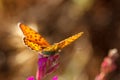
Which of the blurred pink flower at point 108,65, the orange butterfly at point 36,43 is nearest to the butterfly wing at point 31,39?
the orange butterfly at point 36,43

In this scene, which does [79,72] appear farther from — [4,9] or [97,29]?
[4,9]

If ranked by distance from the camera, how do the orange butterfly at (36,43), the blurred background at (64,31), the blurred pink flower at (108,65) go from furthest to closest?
the blurred background at (64,31)
the blurred pink flower at (108,65)
the orange butterfly at (36,43)

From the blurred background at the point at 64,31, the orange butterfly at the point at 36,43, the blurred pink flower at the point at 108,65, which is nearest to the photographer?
the orange butterfly at the point at 36,43

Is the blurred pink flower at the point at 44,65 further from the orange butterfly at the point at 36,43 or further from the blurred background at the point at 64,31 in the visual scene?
the blurred background at the point at 64,31

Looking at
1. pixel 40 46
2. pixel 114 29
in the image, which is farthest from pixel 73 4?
pixel 40 46

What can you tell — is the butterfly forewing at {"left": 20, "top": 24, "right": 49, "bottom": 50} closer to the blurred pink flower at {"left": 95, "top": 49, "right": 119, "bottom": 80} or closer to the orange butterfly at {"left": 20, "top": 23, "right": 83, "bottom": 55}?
the orange butterfly at {"left": 20, "top": 23, "right": 83, "bottom": 55}

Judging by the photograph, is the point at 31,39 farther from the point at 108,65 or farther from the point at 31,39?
the point at 108,65

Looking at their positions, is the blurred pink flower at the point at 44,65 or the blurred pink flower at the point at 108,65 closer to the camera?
the blurred pink flower at the point at 44,65

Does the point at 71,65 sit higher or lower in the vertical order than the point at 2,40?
lower

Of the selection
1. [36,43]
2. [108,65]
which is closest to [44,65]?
[36,43]
